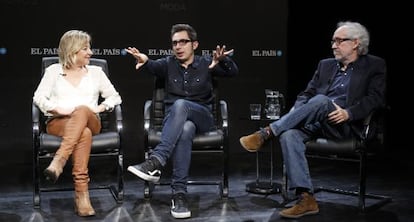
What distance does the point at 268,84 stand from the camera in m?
5.86

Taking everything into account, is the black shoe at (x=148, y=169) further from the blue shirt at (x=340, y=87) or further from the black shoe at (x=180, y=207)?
Answer: the blue shirt at (x=340, y=87)

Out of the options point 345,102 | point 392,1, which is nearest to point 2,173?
point 345,102

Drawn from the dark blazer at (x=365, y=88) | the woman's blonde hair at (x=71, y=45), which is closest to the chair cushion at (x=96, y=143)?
the woman's blonde hair at (x=71, y=45)

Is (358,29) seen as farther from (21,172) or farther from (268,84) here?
(21,172)

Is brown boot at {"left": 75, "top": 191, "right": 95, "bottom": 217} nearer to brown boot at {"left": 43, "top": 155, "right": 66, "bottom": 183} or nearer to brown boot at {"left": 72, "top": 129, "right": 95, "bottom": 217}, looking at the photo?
brown boot at {"left": 72, "top": 129, "right": 95, "bottom": 217}

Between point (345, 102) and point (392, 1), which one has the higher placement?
point (392, 1)

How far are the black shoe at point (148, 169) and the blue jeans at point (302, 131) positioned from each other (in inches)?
31.9

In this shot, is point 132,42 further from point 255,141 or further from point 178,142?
point 255,141

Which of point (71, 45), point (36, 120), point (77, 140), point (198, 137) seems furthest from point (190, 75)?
point (36, 120)

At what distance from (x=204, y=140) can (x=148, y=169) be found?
1.61ft

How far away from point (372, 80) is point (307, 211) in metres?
1.03

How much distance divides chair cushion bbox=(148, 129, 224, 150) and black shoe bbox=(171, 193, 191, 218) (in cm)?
37

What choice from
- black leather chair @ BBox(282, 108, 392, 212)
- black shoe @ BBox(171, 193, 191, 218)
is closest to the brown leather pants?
black shoe @ BBox(171, 193, 191, 218)

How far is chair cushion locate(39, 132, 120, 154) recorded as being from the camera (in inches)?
145
